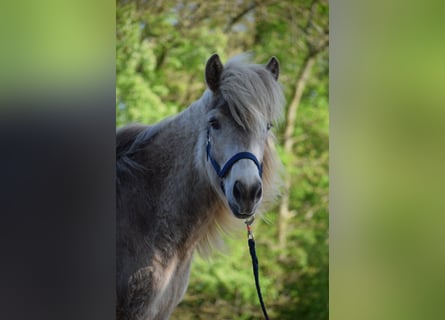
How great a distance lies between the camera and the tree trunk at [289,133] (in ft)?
9.94

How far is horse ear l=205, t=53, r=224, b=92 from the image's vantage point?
2721mm

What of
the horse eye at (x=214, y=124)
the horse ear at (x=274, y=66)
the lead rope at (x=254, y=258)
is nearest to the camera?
the horse eye at (x=214, y=124)

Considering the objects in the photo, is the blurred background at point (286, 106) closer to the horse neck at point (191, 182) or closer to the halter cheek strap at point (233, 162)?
the horse neck at point (191, 182)

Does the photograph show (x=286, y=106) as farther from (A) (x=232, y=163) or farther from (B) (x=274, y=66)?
(A) (x=232, y=163)

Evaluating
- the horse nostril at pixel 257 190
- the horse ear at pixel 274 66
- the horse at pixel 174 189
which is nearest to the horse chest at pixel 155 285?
the horse at pixel 174 189

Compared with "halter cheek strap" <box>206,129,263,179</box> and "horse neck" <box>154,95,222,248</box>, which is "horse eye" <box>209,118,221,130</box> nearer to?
"horse neck" <box>154,95,222,248</box>

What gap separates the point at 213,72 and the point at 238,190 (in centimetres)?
58

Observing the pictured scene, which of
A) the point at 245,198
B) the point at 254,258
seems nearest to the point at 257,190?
the point at 245,198

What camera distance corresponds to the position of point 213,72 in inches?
107
